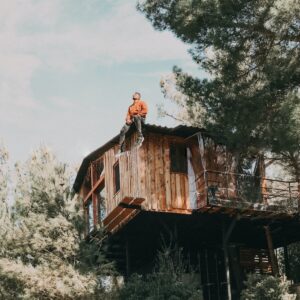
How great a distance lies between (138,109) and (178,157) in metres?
2.50

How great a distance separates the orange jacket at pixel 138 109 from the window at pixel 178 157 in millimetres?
1903

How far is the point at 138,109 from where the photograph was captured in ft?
73.2

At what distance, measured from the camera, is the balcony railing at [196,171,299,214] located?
2216cm

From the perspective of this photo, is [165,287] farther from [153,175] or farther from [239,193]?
[239,193]

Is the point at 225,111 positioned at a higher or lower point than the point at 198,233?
higher

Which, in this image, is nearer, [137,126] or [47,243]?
[47,243]

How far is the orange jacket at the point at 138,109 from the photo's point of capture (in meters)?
22.3

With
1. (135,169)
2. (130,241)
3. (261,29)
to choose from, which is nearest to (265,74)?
(261,29)

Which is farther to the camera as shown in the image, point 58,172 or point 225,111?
point 58,172

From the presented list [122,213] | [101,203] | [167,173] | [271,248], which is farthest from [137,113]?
[271,248]

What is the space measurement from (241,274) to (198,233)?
9.13 ft

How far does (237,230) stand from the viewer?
83.8 feet

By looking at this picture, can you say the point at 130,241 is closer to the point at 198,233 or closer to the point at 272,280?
the point at 198,233

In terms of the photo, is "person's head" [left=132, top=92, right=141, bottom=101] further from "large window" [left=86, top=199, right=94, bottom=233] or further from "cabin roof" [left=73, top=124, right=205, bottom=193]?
"large window" [left=86, top=199, right=94, bottom=233]
